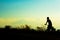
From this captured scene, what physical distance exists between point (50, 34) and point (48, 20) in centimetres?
335

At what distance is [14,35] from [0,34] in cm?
123

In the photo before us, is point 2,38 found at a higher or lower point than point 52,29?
lower

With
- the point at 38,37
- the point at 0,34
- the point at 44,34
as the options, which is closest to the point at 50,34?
the point at 44,34

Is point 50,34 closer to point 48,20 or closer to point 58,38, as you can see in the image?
point 58,38

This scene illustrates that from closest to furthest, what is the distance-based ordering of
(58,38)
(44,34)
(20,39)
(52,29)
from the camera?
(20,39), (58,38), (44,34), (52,29)

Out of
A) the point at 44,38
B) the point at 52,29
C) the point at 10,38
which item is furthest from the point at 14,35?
the point at 52,29

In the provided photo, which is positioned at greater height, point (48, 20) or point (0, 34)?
point (48, 20)

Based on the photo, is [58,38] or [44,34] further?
[44,34]

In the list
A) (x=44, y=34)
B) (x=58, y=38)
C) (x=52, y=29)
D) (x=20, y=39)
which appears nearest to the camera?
(x=20, y=39)

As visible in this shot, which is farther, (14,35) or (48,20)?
(48,20)

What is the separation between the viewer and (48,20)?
20.7 meters

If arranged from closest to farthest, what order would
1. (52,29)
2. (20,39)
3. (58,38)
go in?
(20,39), (58,38), (52,29)

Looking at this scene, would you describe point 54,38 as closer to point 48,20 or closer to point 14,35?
point 14,35

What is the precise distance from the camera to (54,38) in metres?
16.2
